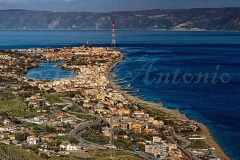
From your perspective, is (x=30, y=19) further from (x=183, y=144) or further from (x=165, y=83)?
(x=183, y=144)

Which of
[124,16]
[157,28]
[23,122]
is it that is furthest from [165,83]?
[124,16]

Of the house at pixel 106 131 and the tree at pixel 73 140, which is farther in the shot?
the house at pixel 106 131

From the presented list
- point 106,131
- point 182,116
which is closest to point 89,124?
point 106,131

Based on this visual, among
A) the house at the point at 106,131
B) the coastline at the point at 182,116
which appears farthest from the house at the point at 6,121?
the coastline at the point at 182,116

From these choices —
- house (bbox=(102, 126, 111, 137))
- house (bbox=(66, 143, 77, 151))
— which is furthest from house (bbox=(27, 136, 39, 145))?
house (bbox=(102, 126, 111, 137))

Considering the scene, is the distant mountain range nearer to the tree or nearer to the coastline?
the coastline

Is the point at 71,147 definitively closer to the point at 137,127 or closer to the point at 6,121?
the point at 137,127

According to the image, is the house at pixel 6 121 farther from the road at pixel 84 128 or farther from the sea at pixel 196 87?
the sea at pixel 196 87
